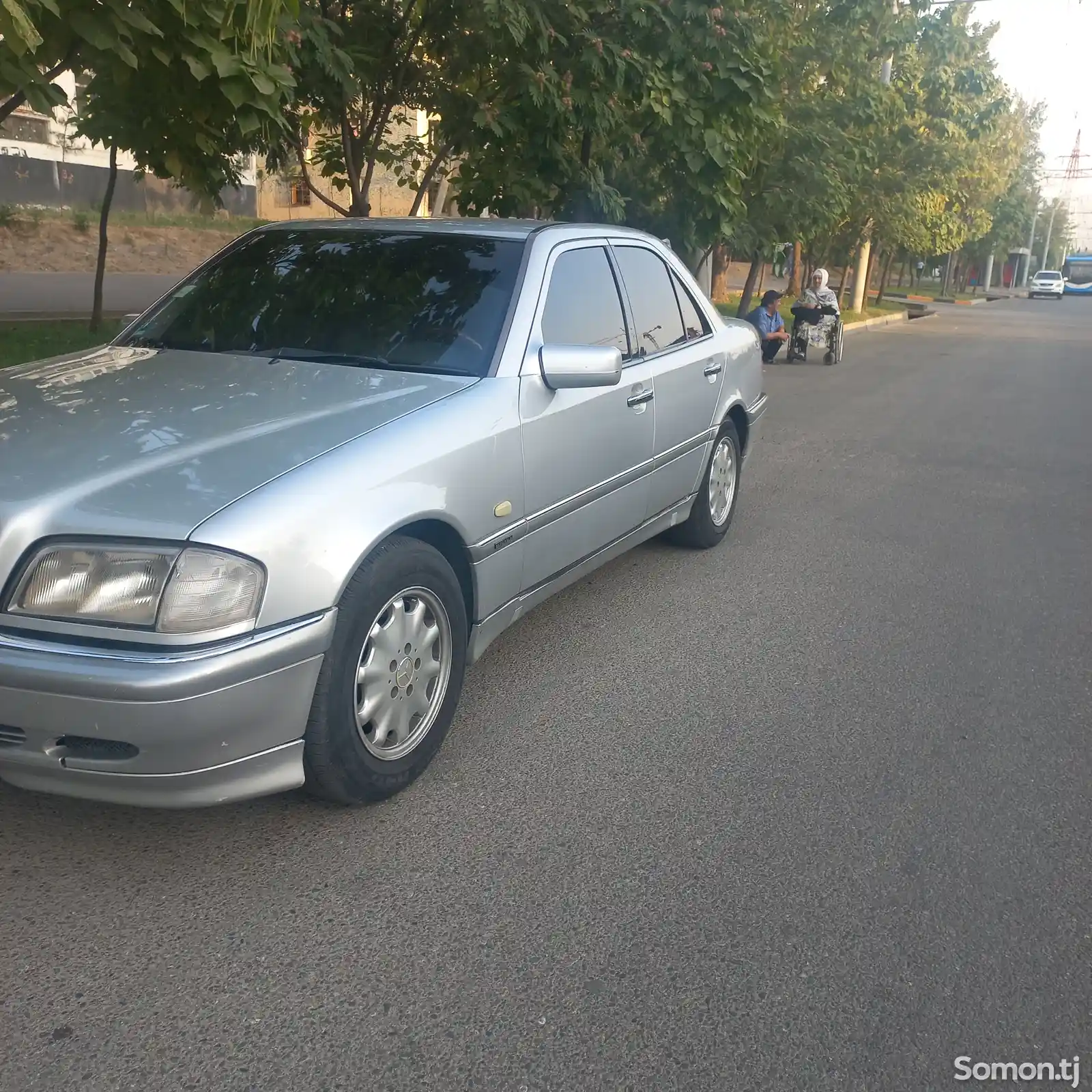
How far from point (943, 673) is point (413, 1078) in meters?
3.07

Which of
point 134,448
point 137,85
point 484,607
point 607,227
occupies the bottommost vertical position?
point 484,607

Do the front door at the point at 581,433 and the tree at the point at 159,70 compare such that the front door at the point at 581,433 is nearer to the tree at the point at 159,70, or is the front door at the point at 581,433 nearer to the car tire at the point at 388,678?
the car tire at the point at 388,678

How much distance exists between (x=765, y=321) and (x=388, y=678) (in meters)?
14.5

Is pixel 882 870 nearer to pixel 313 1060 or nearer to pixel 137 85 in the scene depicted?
pixel 313 1060

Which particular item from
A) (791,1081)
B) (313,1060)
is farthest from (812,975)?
(313,1060)

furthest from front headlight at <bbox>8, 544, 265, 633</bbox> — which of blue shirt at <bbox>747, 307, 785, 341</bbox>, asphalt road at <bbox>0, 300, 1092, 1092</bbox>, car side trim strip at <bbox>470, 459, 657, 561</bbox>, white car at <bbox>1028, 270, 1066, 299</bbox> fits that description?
white car at <bbox>1028, 270, 1066, 299</bbox>

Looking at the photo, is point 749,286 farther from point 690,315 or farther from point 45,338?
point 690,315

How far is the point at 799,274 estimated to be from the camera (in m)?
37.2

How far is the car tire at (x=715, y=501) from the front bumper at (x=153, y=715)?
343cm

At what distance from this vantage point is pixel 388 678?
11.1ft

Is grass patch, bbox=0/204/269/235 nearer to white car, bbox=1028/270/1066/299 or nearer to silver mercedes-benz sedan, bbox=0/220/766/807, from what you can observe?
silver mercedes-benz sedan, bbox=0/220/766/807

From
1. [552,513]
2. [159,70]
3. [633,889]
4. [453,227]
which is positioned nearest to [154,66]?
[159,70]

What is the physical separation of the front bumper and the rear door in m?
2.58

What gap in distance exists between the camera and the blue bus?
8531 centimetres
